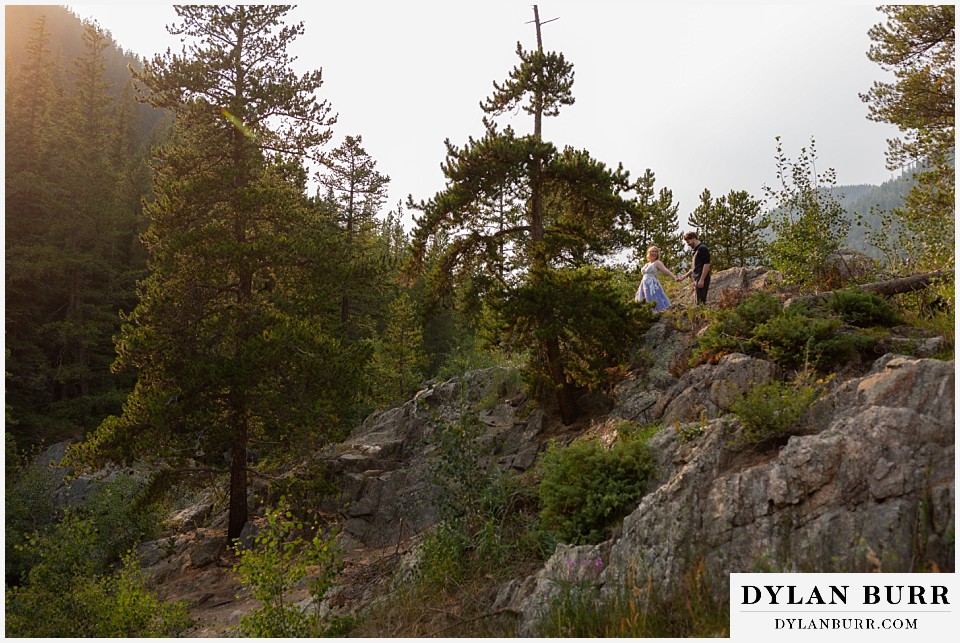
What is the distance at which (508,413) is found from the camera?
14.3m

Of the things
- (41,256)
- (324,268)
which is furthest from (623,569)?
(41,256)

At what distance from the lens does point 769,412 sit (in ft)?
20.7

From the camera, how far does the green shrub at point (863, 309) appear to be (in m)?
8.81

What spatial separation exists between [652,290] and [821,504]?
8183 mm

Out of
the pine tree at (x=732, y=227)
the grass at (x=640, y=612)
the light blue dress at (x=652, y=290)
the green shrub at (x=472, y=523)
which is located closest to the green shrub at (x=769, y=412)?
the grass at (x=640, y=612)

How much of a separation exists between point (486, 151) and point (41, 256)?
30364 mm

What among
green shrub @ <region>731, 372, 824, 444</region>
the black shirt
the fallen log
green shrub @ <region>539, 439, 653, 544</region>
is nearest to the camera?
green shrub @ <region>731, 372, 824, 444</region>

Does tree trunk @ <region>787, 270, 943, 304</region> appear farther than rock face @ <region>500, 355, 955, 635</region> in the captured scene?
Yes

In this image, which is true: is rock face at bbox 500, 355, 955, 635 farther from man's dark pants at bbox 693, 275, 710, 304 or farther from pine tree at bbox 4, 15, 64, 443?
pine tree at bbox 4, 15, 64, 443

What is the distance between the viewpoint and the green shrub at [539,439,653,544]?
23.0 ft

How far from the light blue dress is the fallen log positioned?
3.22 metres

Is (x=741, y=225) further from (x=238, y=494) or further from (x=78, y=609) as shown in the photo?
(x=78, y=609)

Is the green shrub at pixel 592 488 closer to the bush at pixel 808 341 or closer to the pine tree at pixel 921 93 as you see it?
the bush at pixel 808 341

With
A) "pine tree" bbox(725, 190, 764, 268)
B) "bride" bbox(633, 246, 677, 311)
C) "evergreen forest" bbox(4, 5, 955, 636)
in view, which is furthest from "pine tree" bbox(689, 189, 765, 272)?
"bride" bbox(633, 246, 677, 311)
